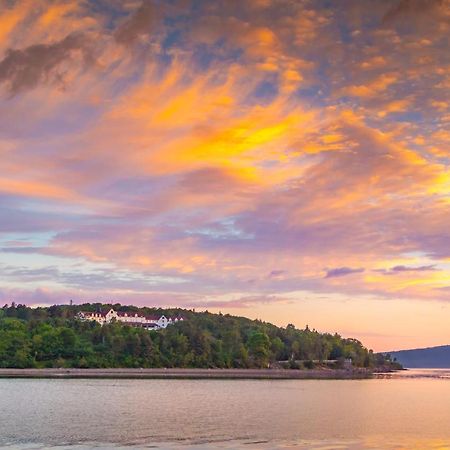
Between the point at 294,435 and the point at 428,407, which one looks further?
the point at 428,407

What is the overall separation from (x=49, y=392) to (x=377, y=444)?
2749 inches

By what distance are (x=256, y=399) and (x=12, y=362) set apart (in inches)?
4225

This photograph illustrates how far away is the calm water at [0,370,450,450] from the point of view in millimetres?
55812

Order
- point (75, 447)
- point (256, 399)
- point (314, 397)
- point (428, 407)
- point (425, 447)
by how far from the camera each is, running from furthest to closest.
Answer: point (314, 397), point (256, 399), point (428, 407), point (425, 447), point (75, 447)

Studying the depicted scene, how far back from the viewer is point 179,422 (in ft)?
230

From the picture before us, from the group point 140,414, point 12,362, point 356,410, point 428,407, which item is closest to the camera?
point 140,414

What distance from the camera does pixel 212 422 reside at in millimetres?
71250

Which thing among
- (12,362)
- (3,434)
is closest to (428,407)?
(3,434)

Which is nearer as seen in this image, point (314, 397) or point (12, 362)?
point (314, 397)

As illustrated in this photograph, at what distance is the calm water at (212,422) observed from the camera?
55.8m

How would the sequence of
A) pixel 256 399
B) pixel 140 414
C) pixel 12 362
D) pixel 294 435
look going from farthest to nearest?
pixel 12 362, pixel 256 399, pixel 140 414, pixel 294 435

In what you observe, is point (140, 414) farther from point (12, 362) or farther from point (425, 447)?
point (12, 362)

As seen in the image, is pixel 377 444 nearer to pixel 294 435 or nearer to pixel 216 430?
pixel 294 435

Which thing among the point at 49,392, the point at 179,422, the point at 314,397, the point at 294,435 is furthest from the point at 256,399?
the point at 294,435
